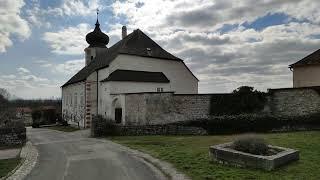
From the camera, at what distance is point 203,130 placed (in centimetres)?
2888

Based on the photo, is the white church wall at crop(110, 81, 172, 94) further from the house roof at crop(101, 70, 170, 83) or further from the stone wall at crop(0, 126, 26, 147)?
the stone wall at crop(0, 126, 26, 147)

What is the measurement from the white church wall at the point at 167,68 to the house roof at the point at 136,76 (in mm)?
666

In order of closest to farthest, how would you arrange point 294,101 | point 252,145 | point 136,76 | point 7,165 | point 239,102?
point 252,145, point 7,165, point 294,101, point 239,102, point 136,76

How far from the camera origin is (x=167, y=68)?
3859cm

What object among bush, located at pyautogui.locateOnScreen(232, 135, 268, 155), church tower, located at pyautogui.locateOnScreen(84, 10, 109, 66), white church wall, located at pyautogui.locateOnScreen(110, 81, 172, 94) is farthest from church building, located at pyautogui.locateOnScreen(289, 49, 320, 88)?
church tower, located at pyautogui.locateOnScreen(84, 10, 109, 66)

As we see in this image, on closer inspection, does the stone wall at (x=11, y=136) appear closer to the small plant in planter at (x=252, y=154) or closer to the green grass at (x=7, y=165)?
the green grass at (x=7, y=165)

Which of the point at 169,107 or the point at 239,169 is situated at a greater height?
the point at 169,107

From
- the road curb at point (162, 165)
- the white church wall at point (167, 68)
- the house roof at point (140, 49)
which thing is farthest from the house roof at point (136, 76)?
the road curb at point (162, 165)

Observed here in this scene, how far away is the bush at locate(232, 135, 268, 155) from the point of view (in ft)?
44.0

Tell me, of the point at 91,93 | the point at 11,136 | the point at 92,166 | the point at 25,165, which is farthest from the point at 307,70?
the point at 25,165

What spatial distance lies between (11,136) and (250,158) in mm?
18977

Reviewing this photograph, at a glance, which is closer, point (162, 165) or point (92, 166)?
point (162, 165)

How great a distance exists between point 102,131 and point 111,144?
570cm

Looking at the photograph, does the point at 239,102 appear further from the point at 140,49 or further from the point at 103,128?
the point at 140,49
